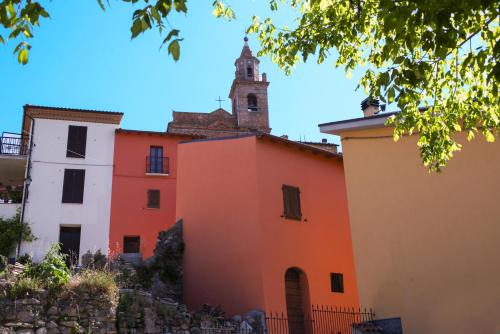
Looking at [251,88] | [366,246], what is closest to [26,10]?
[366,246]

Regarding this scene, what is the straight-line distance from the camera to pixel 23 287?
10062mm

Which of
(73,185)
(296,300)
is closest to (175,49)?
(296,300)

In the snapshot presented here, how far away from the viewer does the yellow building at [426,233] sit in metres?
11.8

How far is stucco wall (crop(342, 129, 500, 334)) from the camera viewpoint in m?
11.8

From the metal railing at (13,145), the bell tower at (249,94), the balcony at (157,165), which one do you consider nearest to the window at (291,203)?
the balcony at (157,165)

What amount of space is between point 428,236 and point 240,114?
1288 inches

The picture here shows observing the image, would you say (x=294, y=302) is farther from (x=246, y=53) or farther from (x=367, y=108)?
(x=246, y=53)

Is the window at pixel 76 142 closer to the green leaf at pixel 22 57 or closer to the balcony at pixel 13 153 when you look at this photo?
the balcony at pixel 13 153

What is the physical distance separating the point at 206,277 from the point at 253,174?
3370 millimetres

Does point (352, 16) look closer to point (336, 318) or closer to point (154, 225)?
point (336, 318)

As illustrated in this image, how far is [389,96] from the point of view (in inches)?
281

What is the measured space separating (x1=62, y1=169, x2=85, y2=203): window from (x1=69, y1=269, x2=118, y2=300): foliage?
14729mm

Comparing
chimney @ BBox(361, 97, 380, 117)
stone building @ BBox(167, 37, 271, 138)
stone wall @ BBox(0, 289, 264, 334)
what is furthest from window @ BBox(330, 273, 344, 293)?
stone building @ BBox(167, 37, 271, 138)

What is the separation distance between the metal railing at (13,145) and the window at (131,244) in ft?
20.8
